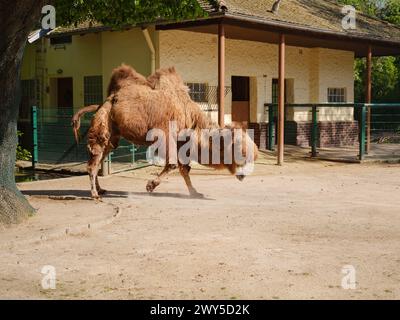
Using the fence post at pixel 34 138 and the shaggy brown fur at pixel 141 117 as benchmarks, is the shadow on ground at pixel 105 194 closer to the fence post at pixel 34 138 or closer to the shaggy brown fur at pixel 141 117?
the shaggy brown fur at pixel 141 117

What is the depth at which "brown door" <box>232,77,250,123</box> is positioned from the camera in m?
20.6

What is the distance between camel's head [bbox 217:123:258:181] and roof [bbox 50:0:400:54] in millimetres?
5009

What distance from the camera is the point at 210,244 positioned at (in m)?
7.04

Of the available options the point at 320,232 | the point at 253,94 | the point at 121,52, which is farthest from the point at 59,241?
the point at 253,94

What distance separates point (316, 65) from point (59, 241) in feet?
56.2

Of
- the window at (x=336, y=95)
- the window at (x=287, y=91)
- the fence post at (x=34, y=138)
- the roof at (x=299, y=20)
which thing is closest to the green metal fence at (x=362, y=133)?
the window at (x=287, y=91)

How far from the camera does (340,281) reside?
546cm

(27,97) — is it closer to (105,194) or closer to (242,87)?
(242,87)

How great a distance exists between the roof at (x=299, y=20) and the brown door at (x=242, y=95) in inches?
121

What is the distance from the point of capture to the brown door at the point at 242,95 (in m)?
20.6

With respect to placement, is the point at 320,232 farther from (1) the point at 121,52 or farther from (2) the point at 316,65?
(2) the point at 316,65

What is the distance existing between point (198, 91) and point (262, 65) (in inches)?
132

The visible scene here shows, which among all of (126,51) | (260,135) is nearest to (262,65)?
(260,135)

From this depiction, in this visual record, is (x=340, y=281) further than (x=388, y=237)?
No
